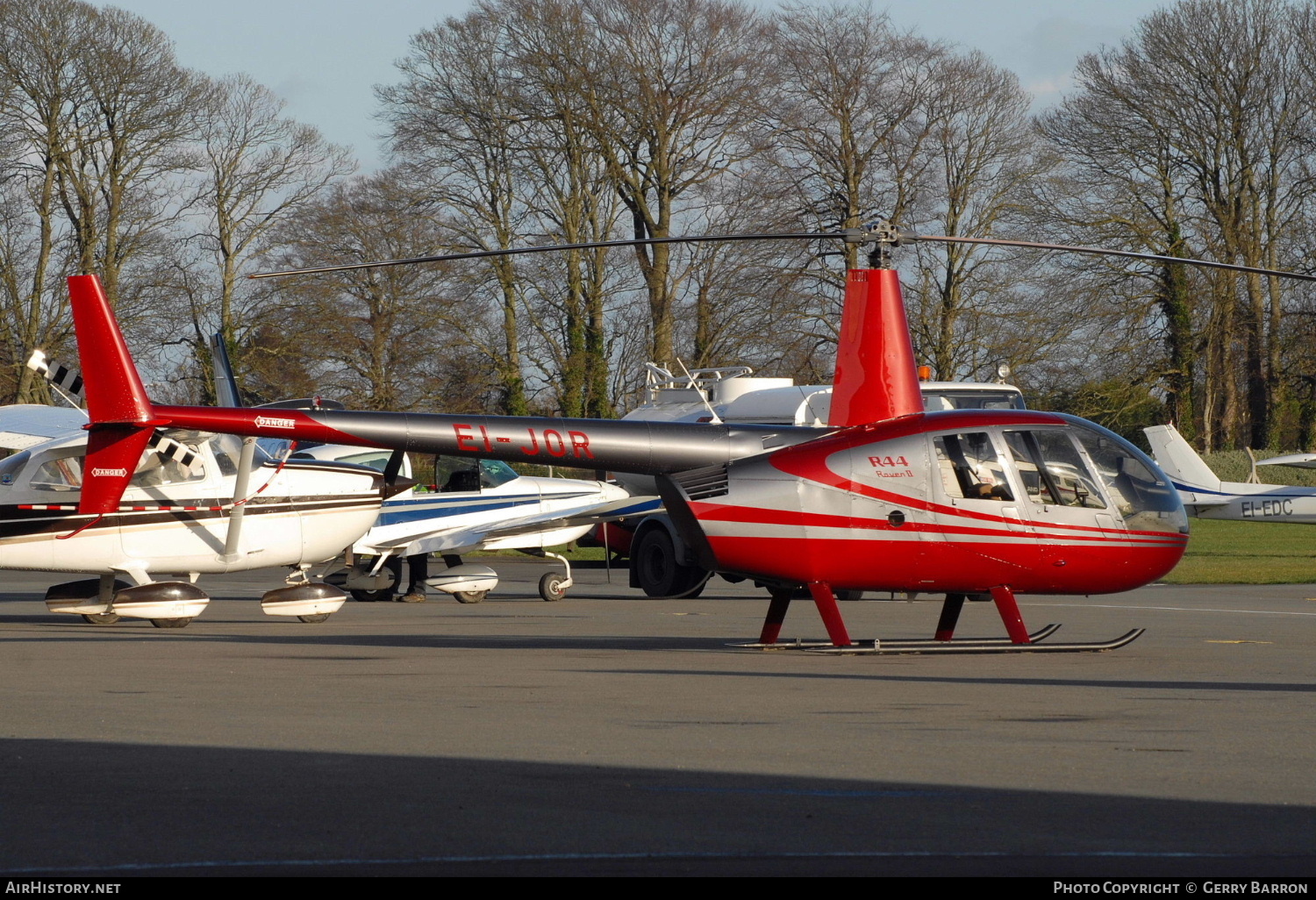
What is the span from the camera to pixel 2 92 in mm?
41406

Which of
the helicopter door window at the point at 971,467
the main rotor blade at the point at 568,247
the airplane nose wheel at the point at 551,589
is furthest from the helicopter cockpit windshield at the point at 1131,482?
the airplane nose wheel at the point at 551,589

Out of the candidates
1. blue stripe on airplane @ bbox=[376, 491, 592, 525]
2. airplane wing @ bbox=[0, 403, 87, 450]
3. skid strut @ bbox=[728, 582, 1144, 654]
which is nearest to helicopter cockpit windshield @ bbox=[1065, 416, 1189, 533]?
skid strut @ bbox=[728, 582, 1144, 654]

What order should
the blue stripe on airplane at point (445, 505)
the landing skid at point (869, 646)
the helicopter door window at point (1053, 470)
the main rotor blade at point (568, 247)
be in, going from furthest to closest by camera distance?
the blue stripe on airplane at point (445, 505), the helicopter door window at point (1053, 470), the landing skid at point (869, 646), the main rotor blade at point (568, 247)

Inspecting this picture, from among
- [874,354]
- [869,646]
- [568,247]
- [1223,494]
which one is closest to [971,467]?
[874,354]

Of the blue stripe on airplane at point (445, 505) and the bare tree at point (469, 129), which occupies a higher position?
the bare tree at point (469, 129)

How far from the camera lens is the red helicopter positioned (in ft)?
39.8

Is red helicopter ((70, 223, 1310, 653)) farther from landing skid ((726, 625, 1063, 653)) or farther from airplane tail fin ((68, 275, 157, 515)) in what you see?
airplane tail fin ((68, 275, 157, 515))

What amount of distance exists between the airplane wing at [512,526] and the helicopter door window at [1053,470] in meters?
8.27

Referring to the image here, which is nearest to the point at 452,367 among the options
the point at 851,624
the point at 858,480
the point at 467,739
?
the point at 851,624

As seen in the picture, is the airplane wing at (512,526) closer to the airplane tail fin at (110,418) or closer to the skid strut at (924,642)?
the airplane tail fin at (110,418)

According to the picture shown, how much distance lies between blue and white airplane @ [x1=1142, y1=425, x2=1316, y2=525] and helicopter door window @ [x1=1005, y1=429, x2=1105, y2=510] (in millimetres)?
18598

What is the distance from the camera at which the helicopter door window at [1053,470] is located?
12.4 metres

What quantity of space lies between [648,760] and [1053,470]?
21.8 feet

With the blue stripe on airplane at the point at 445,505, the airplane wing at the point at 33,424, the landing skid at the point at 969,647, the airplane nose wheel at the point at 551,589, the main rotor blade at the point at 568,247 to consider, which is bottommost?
the airplane nose wheel at the point at 551,589
